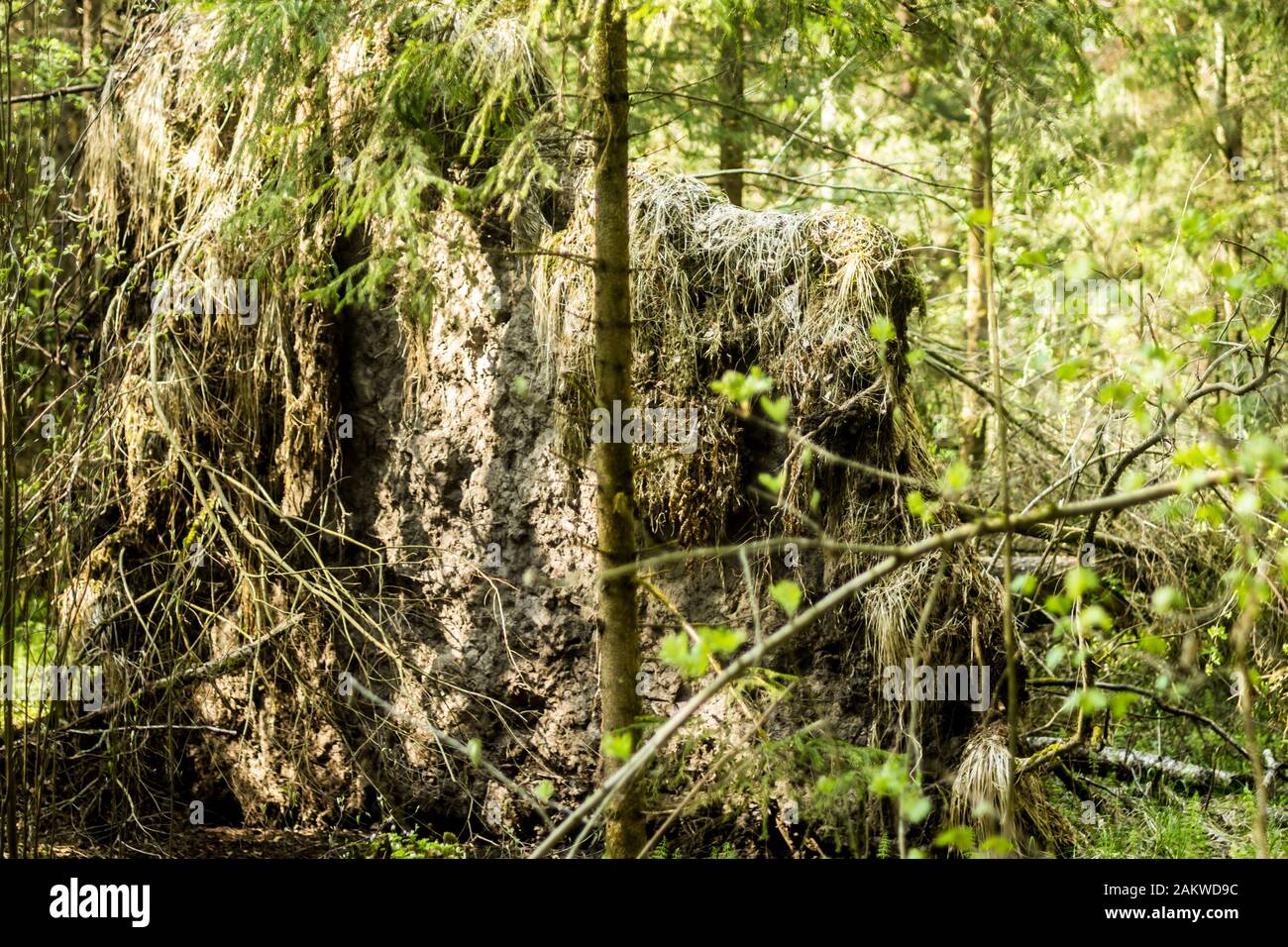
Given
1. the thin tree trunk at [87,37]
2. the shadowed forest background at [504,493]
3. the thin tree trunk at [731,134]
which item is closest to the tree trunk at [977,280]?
the shadowed forest background at [504,493]

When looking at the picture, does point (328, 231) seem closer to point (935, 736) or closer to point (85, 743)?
point (85, 743)

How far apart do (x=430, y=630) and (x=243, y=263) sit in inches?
88.7

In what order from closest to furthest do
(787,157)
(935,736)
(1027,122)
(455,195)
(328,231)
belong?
(455,195), (935,736), (328,231), (1027,122), (787,157)

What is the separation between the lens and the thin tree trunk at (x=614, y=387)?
4.07 meters

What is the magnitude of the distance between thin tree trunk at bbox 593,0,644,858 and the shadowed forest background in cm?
2

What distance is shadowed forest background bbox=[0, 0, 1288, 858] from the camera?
4805mm

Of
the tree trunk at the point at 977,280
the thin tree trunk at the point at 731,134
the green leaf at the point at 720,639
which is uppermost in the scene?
the thin tree trunk at the point at 731,134

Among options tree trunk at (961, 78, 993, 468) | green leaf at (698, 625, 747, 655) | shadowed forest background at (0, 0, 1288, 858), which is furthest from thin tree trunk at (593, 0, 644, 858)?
tree trunk at (961, 78, 993, 468)

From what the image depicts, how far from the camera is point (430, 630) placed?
19.6 feet

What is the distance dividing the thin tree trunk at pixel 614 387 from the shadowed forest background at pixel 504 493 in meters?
0.02

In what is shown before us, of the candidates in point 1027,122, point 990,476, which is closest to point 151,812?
point 990,476

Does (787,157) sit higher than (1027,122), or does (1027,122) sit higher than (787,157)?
(787,157)

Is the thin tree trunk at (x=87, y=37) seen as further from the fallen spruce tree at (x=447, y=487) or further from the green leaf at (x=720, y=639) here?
the green leaf at (x=720, y=639)

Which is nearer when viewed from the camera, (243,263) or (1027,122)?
(243,263)
